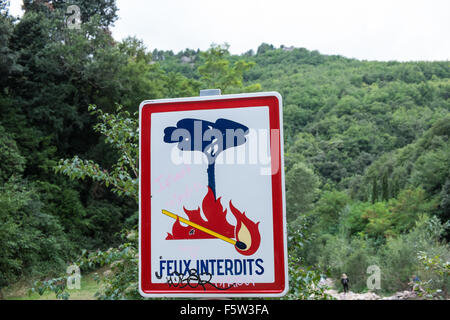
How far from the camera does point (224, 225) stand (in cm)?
129

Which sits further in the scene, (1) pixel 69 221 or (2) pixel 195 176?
(1) pixel 69 221

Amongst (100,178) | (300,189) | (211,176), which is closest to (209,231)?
(211,176)

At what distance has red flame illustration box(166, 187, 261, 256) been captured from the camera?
1.29 m

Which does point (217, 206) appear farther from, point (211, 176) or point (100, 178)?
point (100, 178)

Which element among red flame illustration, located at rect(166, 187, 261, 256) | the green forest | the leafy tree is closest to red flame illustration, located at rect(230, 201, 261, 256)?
red flame illustration, located at rect(166, 187, 261, 256)

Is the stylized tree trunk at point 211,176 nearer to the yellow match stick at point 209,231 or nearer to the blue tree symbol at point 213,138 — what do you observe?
the blue tree symbol at point 213,138

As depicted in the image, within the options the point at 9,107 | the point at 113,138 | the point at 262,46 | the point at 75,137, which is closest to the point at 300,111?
the point at 262,46

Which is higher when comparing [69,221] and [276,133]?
[276,133]

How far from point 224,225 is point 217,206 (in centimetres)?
5

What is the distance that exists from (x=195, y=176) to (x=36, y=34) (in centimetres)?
2497

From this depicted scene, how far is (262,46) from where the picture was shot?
96938 mm

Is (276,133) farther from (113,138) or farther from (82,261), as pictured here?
(113,138)

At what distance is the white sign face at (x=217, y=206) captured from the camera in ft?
4.23
